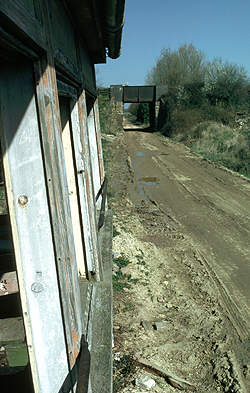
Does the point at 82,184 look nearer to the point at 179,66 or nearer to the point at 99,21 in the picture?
the point at 99,21

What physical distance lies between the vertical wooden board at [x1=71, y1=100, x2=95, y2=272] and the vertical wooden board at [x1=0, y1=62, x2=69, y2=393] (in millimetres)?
1769

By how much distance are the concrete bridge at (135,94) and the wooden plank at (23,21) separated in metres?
28.8

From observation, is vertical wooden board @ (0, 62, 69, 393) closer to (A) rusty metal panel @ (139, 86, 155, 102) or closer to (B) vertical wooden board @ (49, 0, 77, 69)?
(B) vertical wooden board @ (49, 0, 77, 69)

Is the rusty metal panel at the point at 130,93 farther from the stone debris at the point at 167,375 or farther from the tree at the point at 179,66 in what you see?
the stone debris at the point at 167,375

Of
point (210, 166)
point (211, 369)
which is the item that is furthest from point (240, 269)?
point (210, 166)

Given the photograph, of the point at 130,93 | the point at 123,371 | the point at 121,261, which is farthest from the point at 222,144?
the point at 123,371

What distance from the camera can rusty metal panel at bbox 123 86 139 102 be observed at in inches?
1167

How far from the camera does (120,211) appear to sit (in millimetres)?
9078

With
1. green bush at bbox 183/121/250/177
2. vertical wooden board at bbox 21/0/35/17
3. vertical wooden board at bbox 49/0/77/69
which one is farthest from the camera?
green bush at bbox 183/121/250/177

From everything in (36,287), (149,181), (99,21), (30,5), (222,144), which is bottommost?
(149,181)

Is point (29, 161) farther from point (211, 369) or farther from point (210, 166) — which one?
point (210, 166)

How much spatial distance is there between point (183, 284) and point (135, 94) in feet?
87.3

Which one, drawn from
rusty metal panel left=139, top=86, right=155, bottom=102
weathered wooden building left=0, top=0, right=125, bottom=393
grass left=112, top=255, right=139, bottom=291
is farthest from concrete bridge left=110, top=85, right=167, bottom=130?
weathered wooden building left=0, top=0, right=125, bottom=393

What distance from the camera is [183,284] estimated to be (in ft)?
18.2
